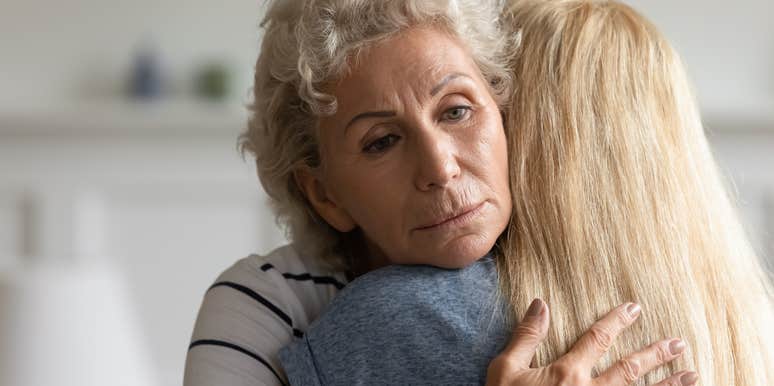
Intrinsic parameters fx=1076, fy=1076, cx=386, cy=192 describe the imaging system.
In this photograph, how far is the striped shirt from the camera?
1395 millimetres

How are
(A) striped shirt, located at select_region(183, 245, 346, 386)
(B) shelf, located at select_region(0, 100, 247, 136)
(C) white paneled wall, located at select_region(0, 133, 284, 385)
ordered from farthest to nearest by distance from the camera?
1. (C) white paneled wall, located at select_region(0, 133, 284, 385)
2. (B) shelf, located at select_region(0, 100, 247, 136)
3. (A) striped shirt, located at select_region(183, 245, 346, 386)

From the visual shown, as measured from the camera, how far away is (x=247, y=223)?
172 inches

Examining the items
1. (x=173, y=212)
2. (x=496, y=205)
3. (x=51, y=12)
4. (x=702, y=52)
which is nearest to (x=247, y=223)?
(x=173, y=212)

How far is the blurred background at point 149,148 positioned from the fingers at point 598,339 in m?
3.13

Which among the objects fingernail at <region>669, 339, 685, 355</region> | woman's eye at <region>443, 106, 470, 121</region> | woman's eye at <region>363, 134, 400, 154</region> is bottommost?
fingernail at <region>669, 339, 685, 355</region>

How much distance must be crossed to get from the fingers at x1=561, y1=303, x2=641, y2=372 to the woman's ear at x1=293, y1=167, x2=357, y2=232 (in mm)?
418

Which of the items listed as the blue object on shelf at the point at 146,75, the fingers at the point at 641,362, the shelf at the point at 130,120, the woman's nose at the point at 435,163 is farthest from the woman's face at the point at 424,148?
the blue object on shelf at the point at 146,75

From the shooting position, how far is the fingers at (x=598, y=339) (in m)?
1.19

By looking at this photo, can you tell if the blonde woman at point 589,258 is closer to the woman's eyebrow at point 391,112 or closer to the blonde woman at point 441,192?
the blonde woman at point 441,192

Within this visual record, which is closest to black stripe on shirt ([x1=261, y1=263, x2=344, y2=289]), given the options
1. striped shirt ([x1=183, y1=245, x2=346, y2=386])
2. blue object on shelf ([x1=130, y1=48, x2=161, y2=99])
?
striped shirt ([x1=183, y1=245, x2=346, y2=386])

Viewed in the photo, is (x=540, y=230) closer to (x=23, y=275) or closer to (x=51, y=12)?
(x=23, y=275)

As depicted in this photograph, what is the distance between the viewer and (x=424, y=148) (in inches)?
51.5

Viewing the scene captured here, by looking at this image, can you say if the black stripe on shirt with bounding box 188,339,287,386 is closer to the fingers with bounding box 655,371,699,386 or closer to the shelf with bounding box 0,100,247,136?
the fingers with bounding box 655,371,699,386

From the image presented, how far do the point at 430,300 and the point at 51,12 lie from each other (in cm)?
357
